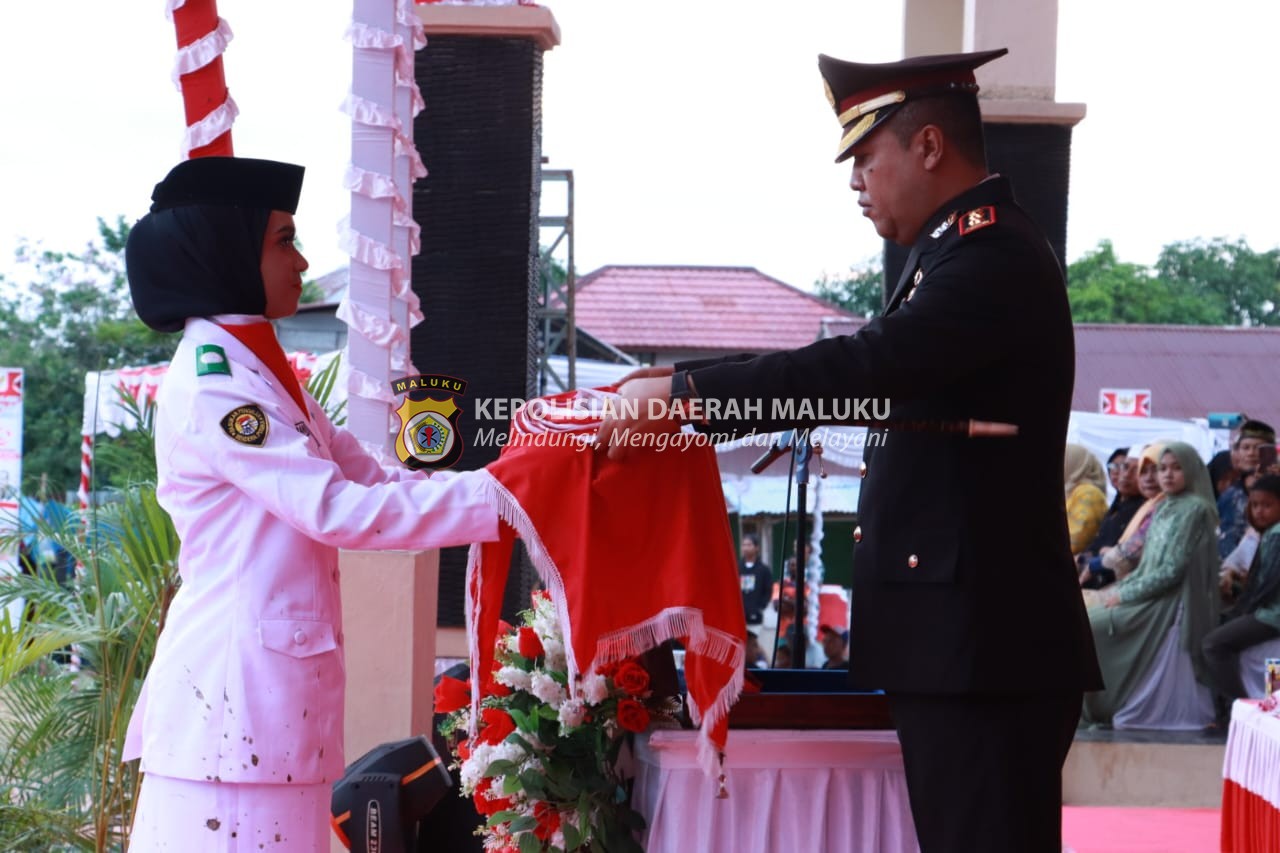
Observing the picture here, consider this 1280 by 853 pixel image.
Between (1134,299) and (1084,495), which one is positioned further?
(1134,299)

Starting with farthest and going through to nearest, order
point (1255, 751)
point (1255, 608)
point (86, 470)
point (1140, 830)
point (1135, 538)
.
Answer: point (1135, 538), point (1255, 608), point (1140, 830), point (86, 470), point (1255, 751)

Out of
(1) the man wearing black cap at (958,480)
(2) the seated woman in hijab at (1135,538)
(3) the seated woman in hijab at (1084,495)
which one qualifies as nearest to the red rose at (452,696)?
(1) the man wearing black cap at (958,480)

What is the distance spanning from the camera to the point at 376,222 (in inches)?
157

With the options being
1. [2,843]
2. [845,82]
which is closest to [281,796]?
[845,82]

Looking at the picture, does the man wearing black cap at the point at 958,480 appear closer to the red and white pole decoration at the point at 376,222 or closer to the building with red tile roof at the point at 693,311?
the red and white pole decoration at the point at 376,222

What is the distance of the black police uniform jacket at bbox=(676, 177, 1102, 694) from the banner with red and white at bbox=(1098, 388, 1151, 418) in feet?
38.6

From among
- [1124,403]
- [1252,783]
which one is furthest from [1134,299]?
[1252,783]

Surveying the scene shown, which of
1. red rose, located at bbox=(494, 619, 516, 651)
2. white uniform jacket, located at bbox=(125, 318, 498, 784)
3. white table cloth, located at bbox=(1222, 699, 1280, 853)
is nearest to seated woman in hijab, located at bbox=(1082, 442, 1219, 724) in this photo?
white table cloth, located at bbox=(1222, 699, 1280, 853)

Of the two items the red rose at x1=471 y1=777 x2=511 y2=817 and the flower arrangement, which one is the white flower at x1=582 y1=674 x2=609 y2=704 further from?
the red rose at x1=471 y1=777 x2=511 y2=817

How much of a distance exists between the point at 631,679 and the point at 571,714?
0.49ft

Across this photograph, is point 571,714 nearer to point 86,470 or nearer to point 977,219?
point 977,219

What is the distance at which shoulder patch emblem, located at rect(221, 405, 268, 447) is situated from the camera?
7.07 feet

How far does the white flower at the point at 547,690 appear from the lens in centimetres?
281

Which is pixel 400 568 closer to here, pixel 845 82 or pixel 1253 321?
pixel 845 82
